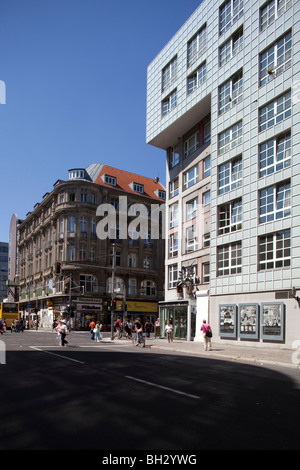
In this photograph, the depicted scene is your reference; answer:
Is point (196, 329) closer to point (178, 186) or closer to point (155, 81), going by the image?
point (178, 186)

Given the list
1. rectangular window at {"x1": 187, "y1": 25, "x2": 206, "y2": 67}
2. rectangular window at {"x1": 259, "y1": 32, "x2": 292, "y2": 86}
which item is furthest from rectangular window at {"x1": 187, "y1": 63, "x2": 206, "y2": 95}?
rectangular window at {"x1": 259, "y1": 32, "x2": 292, "y2": 86}

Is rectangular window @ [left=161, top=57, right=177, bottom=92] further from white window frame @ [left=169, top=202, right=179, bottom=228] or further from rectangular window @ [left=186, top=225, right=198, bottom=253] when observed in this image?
rectangular window @ [left=186, top=225, right=198, bottom=253]

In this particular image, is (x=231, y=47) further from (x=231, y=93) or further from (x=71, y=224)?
(x=71, y=224)

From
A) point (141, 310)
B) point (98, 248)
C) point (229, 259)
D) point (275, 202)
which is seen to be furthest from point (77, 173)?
point (275, 202)

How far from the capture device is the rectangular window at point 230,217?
30.2 m

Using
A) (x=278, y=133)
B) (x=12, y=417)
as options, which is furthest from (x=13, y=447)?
(x=278, y=133)

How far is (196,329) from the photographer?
3394 cm

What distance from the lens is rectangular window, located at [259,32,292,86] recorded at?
88.0 feet

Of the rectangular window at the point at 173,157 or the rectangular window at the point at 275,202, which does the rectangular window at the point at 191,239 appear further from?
the rectangular window at the point at 275,202

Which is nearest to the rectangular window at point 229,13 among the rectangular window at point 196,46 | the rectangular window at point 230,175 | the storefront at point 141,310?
the rectangular window at point 196,46

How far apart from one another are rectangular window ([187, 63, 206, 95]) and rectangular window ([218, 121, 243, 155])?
238 inches

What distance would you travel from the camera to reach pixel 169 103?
40938mm

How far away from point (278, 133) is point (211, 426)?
23.2 meters

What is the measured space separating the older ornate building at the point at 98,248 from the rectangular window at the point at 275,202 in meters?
33.7
